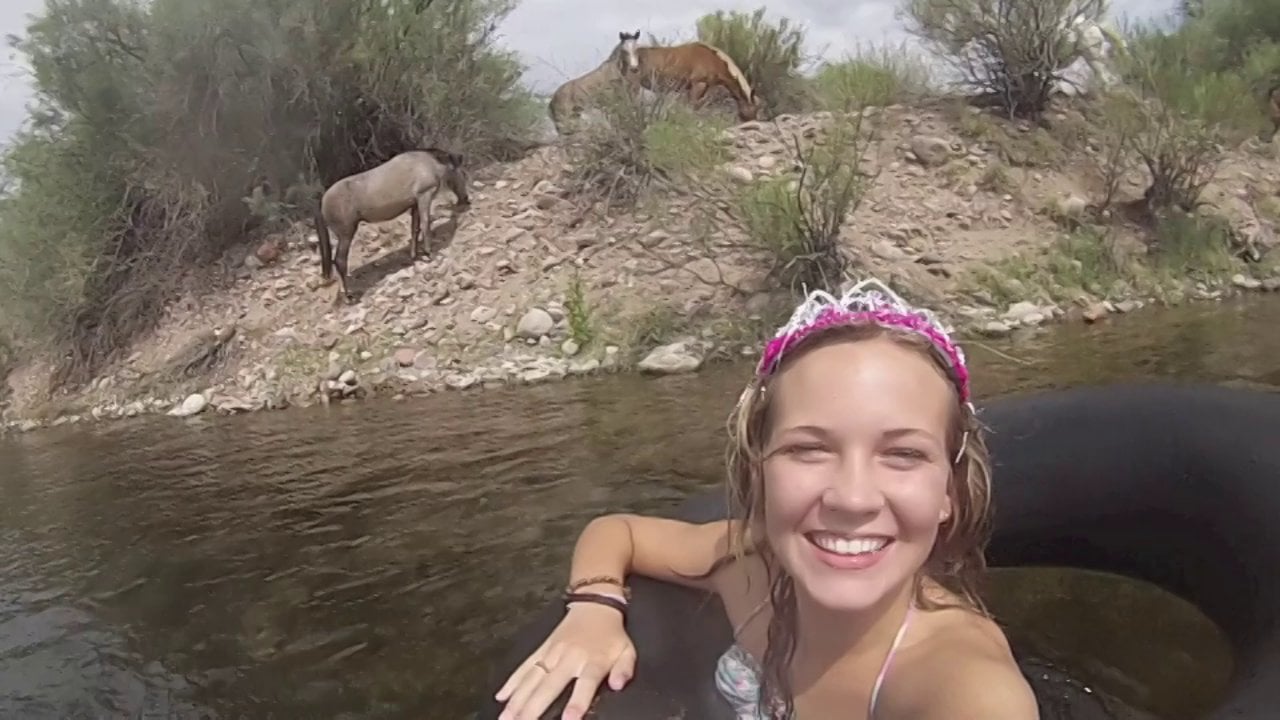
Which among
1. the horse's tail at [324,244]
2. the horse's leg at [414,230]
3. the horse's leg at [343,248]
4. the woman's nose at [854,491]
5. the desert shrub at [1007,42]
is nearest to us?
the woman's nose at [854,491]

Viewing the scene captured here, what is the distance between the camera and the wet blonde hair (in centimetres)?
160

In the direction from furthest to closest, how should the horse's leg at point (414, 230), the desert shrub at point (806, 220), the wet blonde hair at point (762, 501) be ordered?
the horse's leg at point (414, 230) < the desert shrub at point (806, 220) < the wet blonde hair at point (762, 501)

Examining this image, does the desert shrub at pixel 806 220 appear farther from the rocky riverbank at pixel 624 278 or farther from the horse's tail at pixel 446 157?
the horse's tail at pixel 446 157

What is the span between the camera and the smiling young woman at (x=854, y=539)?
1.51m

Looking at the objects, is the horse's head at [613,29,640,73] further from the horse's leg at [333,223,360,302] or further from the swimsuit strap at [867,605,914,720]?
the swimsuit strap at [867,605,914,720]

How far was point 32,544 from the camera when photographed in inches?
190

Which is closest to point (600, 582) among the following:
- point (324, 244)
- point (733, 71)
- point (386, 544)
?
point (386, 544)

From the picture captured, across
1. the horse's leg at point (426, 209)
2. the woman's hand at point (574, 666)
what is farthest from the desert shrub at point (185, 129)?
the woman's hand at point (574, 666)

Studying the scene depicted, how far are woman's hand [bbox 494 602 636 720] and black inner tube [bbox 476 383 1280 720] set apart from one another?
2cm

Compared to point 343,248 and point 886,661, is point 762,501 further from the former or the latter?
point 343,248

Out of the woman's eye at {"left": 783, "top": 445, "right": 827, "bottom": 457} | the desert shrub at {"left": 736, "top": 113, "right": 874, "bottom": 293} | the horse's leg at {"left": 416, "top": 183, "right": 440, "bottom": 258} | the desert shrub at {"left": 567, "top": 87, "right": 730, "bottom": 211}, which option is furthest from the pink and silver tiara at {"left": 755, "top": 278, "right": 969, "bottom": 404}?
the horse's leg at {"left": 416, "top": 183, "right": 440, "bottom": 258}

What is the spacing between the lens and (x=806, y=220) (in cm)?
809

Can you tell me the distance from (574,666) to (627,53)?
31.5 feet

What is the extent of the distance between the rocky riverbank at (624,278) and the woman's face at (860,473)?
19.4 feet
